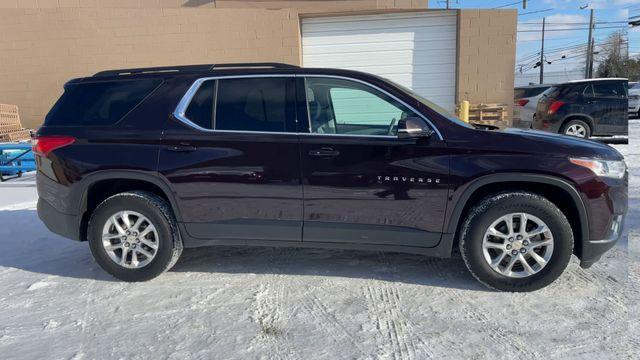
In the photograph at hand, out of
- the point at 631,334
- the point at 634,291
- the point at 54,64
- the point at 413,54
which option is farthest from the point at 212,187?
the point at 54,64

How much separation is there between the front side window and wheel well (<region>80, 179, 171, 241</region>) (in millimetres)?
1483

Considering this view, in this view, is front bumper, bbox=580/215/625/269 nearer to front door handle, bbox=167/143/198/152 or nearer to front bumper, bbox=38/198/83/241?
front door handle, bbox=167/143/198/152

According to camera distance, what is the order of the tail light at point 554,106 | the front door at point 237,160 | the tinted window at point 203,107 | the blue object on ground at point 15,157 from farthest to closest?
the tail light at point 554,106, the blue object on ground at point 15,157, the tinted window at point 203,107, the front door at point 237,160

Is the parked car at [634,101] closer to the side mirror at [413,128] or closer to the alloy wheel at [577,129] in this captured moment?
the alloy wheel at [577,129]

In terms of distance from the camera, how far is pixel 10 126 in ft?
35.8

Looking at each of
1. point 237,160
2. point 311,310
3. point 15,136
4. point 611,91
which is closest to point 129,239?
point 237,160

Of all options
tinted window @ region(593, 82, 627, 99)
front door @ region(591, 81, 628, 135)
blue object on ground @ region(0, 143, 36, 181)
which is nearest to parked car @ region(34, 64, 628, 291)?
blue object on ground @ region(0, 143, 36, 181)

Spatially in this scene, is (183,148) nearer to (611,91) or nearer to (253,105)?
(253,105)

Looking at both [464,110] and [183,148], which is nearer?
[183,148]

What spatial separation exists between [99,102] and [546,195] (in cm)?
380

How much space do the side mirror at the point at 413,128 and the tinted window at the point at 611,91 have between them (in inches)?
403

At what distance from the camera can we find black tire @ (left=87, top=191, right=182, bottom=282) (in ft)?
12.6

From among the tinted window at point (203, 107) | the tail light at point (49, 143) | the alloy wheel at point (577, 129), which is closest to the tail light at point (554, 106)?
the alloy wheel at point (577, 129)

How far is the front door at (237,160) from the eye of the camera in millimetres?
3631
